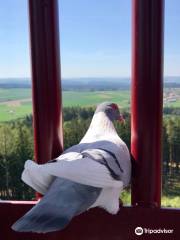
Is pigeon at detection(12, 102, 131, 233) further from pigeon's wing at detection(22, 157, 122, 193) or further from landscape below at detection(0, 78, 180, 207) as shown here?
landscape below at detection(0, 78, 180, 207)

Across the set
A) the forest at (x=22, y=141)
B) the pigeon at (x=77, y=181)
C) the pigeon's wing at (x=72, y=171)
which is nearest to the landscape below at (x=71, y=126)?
the forest at (x=22, y=141)

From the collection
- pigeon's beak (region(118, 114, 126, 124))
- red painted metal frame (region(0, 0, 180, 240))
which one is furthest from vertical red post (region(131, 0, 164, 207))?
pigeon's beak (region(118, 114, 126, 124))

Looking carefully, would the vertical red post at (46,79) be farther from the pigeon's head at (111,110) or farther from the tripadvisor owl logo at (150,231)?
the tripadvisor owl logo at (150,231)

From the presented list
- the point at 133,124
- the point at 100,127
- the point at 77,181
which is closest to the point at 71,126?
the point at 100,127

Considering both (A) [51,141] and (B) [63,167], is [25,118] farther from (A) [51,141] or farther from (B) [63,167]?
(B) [63,167]

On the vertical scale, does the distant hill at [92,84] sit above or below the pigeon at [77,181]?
above

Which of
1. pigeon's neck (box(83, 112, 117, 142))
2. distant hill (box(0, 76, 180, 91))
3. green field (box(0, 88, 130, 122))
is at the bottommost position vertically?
pigeon's neck (box(83, 112, 117, 142))
